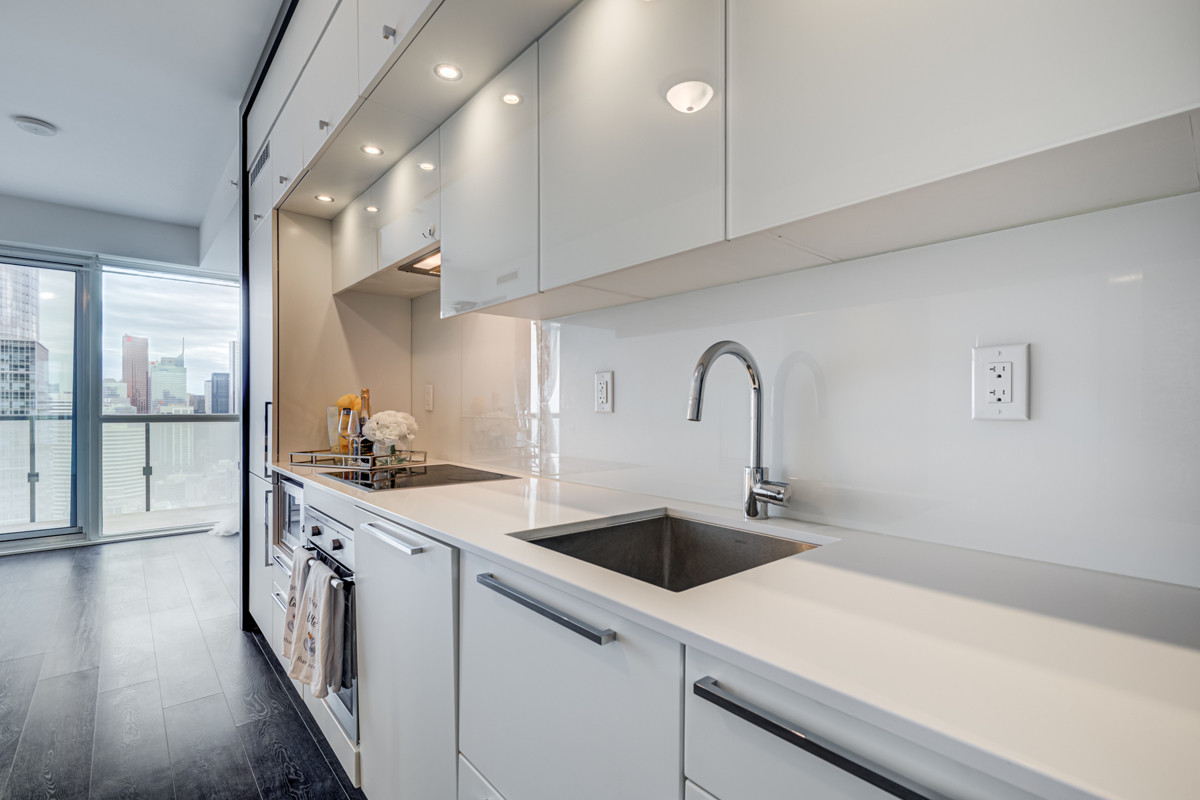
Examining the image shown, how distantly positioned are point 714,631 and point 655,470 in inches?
36.7

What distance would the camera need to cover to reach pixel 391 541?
1.33 m

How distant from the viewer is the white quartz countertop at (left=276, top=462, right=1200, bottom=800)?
42cm

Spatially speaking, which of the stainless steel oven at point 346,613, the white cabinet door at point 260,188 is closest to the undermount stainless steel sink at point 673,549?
the stainless steel oven at point 346,613

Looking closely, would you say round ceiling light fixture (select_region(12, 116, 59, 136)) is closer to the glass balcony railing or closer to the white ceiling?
the white ceiling

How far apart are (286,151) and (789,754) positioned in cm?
267

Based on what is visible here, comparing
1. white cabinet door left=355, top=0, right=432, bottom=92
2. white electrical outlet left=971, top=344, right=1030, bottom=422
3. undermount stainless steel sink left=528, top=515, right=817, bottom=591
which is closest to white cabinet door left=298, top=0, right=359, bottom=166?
white cabinet door left=355, top=0, right=432, bottom=92

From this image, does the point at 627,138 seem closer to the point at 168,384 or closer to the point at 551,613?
the point at 551,613

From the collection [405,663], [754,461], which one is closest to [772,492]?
[754,461]

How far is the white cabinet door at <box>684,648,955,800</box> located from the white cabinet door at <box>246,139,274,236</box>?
9.18ft

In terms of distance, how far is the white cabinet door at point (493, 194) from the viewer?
1.43 metres

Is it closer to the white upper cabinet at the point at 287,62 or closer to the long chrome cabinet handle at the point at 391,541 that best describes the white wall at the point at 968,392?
the long chrome cabinet handle at the point at 391,541

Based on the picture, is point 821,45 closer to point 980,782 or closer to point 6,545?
point 980,782

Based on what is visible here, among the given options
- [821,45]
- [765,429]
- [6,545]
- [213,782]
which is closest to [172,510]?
[6,545]

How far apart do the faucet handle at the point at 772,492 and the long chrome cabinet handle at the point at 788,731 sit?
60cm
